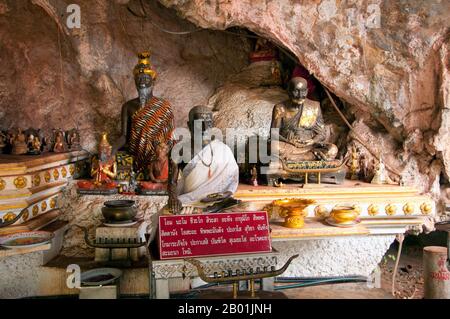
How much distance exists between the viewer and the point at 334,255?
229 inches

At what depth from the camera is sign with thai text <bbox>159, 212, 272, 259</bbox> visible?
3.39 m

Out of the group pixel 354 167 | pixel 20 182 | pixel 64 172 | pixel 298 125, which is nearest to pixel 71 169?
pixel 64 172

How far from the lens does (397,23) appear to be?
19.9 ft

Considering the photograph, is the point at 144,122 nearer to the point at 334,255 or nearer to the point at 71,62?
the point at 71,62

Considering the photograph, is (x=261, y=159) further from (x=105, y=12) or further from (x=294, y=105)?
(x=105, y=12)

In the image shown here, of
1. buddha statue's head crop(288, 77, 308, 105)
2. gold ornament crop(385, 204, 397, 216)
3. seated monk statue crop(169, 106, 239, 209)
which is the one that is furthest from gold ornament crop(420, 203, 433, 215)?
seated monk statue crop(169, 106, 239, 209)

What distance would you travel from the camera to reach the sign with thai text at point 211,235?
3.39 meters

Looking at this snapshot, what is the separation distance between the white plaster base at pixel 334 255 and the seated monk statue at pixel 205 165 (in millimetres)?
1295

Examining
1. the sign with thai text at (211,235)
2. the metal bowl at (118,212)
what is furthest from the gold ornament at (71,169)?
the sign with thai text at (211,235)

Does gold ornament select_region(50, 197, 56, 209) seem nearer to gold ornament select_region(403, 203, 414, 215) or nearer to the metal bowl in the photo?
the metal bowl

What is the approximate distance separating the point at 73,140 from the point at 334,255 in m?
4.11

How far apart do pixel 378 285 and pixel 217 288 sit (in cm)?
190

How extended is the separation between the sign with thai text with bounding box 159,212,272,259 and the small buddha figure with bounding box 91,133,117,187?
3005 millimetres

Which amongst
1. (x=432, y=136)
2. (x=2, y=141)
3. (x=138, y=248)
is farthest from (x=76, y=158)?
(x=432, y=136)
